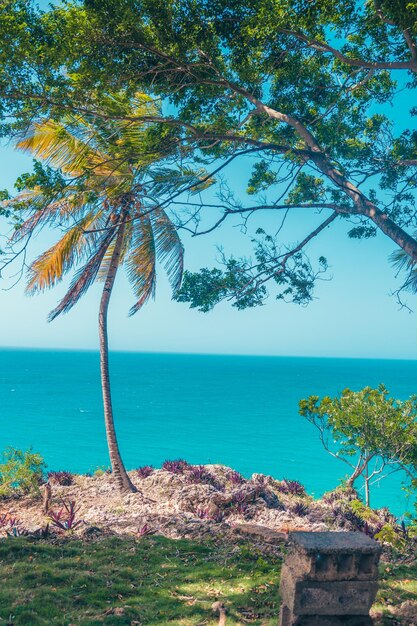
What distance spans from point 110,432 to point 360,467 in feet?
22.6

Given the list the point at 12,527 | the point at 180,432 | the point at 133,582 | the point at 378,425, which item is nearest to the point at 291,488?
the point at 378,425

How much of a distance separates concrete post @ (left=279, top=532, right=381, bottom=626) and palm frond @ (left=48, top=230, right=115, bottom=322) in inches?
388

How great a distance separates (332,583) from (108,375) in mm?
9313

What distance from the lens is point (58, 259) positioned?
13.1 m

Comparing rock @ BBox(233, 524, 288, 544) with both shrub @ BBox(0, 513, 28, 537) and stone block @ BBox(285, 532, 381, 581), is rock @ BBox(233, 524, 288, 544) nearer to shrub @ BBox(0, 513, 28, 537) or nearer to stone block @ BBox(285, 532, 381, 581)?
shrub @ BBox(0, 513, 28, 537)

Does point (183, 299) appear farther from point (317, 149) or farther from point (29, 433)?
point (29, 433)

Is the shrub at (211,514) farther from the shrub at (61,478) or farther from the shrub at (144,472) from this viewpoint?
the shrub at (61,478)

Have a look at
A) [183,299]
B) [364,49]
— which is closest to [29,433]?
[183,299]

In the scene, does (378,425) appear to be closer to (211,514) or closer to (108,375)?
(211,514)

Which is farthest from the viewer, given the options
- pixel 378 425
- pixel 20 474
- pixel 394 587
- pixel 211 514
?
pixel 20 474

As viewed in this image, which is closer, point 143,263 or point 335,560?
point 335,560

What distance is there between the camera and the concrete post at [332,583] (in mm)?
4359

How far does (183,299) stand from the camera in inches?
329

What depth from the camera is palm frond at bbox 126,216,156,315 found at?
535 inches
